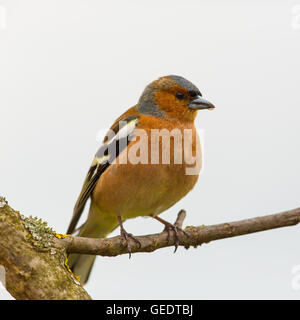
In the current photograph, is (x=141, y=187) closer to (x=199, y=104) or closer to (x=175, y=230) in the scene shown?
(x=175, y=230)

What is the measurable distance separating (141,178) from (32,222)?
1.84 m

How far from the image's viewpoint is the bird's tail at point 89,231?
6.54 metres

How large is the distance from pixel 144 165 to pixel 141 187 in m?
0.26

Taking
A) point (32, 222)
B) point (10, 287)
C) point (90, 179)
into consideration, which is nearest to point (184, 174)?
point (90, 179)

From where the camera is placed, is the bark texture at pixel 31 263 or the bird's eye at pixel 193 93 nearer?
the bark texture at pixel 31 263

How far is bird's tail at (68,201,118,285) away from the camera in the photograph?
21.4 feet

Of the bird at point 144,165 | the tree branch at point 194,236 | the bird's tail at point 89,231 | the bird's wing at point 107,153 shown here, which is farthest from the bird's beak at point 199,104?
the bird's tail at point 89,231

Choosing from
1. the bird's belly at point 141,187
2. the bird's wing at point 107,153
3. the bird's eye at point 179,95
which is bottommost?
the bird's belly at point 141,187

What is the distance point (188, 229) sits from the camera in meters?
5.93

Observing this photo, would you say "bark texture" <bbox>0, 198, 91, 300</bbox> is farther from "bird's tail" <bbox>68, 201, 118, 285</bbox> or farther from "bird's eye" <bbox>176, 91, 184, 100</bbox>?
"bird's eye" <bbox>176, 91, 184, 100</bbox>

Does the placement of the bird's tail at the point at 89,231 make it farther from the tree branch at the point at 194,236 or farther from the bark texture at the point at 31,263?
the bark texture at the point at 31,263

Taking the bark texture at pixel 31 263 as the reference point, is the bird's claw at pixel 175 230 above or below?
above

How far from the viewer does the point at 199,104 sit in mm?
6316

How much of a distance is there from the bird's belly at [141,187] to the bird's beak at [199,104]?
2.92ft
